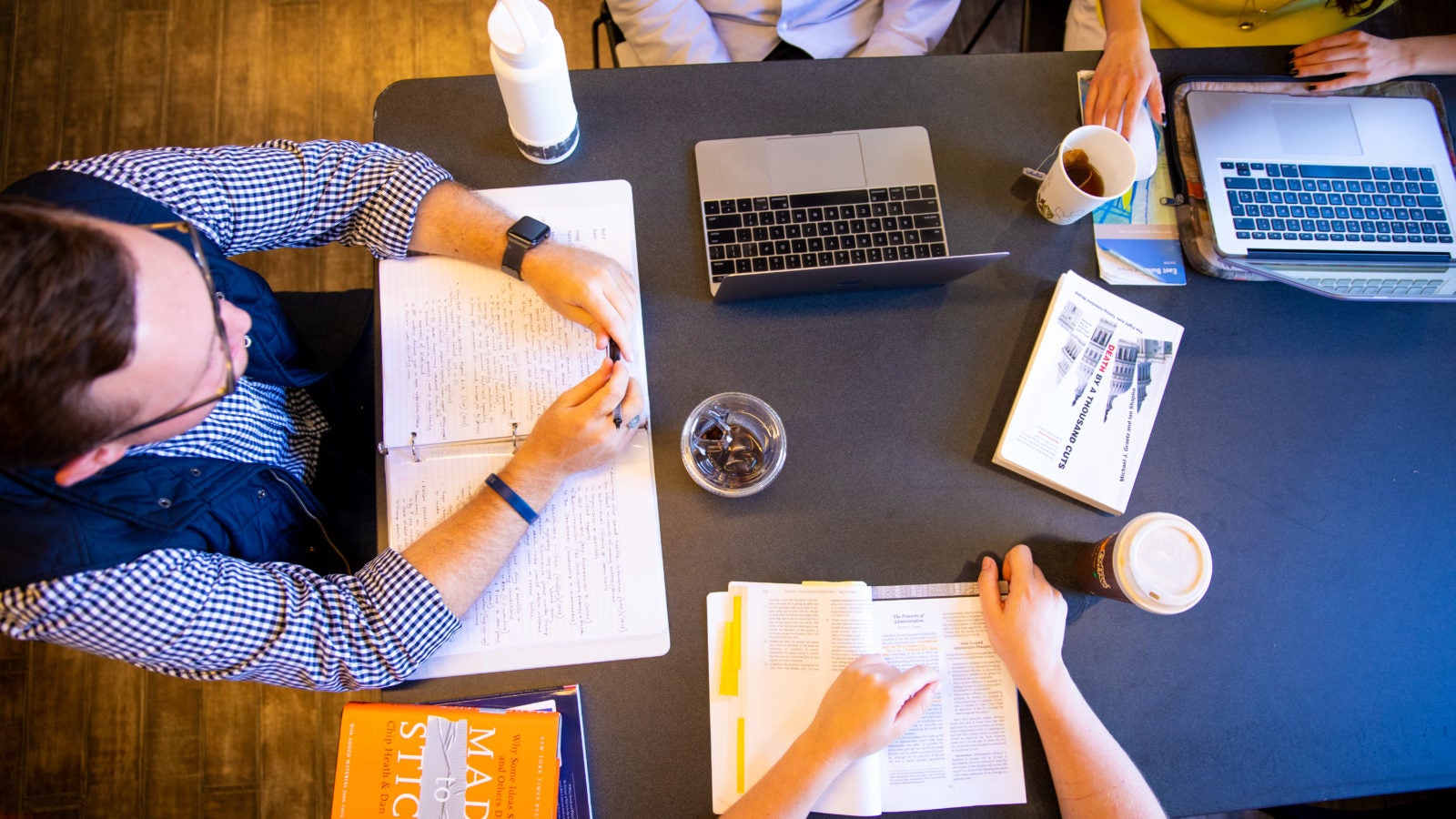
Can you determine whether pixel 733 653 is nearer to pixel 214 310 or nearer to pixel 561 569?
pixel 561 569

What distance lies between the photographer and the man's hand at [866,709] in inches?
35.4

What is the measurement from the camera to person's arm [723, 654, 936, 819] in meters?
0.90

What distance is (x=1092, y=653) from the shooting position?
3.31 feet

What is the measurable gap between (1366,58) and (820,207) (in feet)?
2.86

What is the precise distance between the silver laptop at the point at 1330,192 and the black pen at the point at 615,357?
0.87m

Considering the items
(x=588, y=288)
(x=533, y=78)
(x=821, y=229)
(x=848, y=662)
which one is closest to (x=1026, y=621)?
(x=848, y=662)

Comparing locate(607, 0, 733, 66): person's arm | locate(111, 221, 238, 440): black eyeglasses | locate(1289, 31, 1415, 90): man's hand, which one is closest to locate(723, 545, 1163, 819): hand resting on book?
locate(111, 221, 238, 440): black eyeglasses

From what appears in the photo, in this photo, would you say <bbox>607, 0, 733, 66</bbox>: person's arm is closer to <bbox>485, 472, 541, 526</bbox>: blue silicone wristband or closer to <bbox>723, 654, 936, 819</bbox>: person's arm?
<bbox>485, 472, 541, 526</bbox>: blue silicone wristband

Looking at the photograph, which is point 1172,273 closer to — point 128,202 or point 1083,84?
point 1083,84

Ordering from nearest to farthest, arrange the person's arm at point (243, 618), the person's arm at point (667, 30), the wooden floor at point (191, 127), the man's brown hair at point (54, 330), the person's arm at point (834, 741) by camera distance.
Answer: the man's brown hair at point (54, 330) < the person's arm at point (243, 618) < the person's arm at point (834, 741) < the person's arm at point (667, 30) < the wooden floor at point (191, 127)

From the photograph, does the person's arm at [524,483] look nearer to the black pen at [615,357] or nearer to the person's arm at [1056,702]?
the black pen at [615,357]

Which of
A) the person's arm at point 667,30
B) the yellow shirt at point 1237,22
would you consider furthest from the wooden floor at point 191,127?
the person's arm at point 667,30

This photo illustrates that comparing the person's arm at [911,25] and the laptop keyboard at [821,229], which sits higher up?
the person's arm at [911,25]

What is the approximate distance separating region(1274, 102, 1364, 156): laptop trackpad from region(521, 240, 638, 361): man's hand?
101 cm
